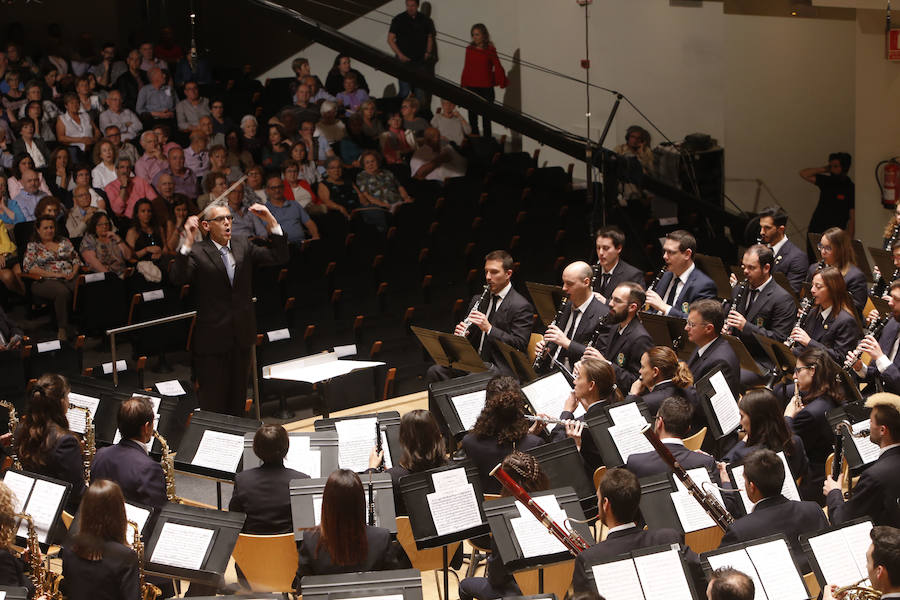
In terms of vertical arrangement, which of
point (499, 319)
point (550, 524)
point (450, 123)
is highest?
point (450, 123)

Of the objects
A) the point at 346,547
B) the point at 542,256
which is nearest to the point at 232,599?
the point at 346,547

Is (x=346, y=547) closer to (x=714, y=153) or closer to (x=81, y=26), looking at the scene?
(x=714, y=153)

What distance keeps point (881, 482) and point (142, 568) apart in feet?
10.0

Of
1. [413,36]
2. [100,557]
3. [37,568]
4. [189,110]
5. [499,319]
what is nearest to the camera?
[100,557]

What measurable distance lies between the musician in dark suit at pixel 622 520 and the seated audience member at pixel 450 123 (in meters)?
7.92

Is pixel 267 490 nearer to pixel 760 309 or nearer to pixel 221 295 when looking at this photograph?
pixel 221 295

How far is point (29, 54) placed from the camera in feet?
39.2

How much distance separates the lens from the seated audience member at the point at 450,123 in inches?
458

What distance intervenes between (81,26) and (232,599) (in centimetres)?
Answer: 1050

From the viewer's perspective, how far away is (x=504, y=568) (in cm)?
422

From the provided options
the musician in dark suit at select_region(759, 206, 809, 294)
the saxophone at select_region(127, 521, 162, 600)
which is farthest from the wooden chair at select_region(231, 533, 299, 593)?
the musician in dark suit at select_region(759, 206, 809, 294)

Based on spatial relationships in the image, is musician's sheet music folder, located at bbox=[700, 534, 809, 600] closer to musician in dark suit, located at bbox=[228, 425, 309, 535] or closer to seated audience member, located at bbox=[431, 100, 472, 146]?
musician in dark suit, located at bbox=[228, 425, 309, 535]

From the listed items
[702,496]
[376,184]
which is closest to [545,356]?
[702,496]

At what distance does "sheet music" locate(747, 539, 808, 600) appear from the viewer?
12.5 ft
